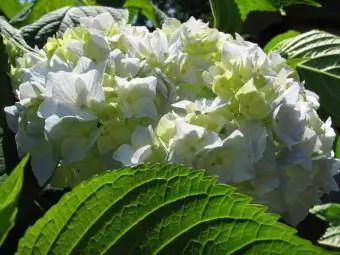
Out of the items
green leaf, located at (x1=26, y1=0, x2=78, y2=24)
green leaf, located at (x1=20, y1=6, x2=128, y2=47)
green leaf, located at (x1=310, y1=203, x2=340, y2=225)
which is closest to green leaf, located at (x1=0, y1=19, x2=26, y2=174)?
green leaf, located at (x1=20, y1=6, x2=128, y2=47)

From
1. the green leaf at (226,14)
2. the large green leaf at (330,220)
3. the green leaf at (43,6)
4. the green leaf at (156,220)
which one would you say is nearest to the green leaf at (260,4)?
the green leaf at (226,14)

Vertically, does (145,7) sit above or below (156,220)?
below

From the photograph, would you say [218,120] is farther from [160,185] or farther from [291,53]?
[291,53]

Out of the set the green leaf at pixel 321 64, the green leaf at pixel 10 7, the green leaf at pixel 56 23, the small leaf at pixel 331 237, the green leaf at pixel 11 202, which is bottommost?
the small leaf at pixel 331 237

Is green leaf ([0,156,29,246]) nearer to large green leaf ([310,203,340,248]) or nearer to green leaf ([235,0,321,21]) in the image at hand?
large green leaf ([310,203,340,248])

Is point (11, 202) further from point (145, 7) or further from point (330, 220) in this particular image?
point (145, 7)

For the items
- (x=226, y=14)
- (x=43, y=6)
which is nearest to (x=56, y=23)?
(x=43, y=6)

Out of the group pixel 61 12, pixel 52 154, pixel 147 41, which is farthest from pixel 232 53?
pixel 61 12

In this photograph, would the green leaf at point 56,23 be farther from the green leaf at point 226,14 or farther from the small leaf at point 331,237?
the small leaf at point 331,237
